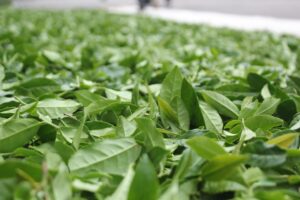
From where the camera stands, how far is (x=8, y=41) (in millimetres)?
1965

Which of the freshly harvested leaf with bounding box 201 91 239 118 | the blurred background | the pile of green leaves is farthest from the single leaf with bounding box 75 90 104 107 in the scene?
the blurred background

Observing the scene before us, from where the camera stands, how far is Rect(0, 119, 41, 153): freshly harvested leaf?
2.34ft

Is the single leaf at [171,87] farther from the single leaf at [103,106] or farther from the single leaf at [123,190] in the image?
the single leaf at [123,190]

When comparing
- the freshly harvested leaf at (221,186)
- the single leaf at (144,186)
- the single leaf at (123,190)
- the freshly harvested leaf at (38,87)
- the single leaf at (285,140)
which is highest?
the single leaf at (285,140)

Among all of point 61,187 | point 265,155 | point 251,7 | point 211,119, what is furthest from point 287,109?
point 251,7

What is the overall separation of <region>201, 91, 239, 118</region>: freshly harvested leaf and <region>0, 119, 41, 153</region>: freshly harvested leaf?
15.9 inches

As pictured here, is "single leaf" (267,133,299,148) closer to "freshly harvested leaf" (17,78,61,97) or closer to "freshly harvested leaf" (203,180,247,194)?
"freshly harvested leaf" (203,180,247,194)

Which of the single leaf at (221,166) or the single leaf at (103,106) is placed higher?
the single leaf at (221,166)

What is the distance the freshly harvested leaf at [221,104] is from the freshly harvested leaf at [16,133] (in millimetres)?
403

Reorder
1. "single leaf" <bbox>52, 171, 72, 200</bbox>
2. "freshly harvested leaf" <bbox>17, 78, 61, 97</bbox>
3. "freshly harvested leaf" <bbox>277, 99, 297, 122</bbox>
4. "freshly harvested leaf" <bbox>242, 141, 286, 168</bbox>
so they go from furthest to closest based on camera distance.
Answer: "freshly harvested leaf" <bbox>17, 78, 61, 97</bbox>, "freshly harvested leaf" <bbox>277, 99, 297, 122</bbox>, "freshly harvested leaf" <bbox>242, 141, 286, 168</bbox>, "single leaf" <bbox>52, 171, 72, 200</bbox>

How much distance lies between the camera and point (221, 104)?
0.95m

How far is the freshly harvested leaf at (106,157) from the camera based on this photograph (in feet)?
2.14

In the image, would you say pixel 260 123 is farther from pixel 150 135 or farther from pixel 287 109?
pixel 150 135

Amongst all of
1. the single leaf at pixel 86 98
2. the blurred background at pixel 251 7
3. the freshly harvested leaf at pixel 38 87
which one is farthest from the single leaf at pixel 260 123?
the blurred background at pixel 251 7
